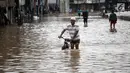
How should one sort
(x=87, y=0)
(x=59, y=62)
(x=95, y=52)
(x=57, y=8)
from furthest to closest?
(x=87, y=0) < (x=57, y=8) < (x=95, y=52) < (x=59, y=62)

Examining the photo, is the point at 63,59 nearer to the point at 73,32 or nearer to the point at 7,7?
the point at 73,32

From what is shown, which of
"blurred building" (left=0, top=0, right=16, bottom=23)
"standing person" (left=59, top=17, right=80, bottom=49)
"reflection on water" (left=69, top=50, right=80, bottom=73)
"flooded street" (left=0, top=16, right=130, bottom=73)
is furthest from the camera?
"blurred building" (left=0, top=0, right=16, bottom=23)

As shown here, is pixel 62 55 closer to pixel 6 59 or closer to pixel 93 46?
pixel 6 59

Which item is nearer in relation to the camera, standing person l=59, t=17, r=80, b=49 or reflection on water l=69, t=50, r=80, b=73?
reflection on water l=69, t=50, r=80, b=73

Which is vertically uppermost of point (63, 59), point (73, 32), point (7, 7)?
point (73, 32)

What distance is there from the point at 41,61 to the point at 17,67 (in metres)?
1.80

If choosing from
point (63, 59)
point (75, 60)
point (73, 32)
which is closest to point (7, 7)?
point (73, 32)

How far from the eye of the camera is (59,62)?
1625 centimetres

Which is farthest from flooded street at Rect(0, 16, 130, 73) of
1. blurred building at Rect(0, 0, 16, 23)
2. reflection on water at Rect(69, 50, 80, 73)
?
blurred building at Rect(0, 0, 16, 23)

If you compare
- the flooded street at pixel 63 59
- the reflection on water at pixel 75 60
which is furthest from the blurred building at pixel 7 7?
the reflection on water at pixel 75 60

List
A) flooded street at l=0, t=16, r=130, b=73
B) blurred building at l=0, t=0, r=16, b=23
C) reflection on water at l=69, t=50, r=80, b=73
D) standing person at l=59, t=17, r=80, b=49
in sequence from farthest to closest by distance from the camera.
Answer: blurred building at l=0, t=0, r=16, b=23 < standing person at l=59, t=17, r=80, b=49 < reflection on water at l=69, t=50, r=80, b=73 < flooded street at l=0, t=16, r=130, b=73

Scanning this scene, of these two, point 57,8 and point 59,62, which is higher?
point 59,62

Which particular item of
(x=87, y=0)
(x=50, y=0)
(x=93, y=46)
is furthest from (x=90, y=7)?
(x=93, y=46)

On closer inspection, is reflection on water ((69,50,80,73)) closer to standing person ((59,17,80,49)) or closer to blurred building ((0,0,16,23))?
standing person ((59,17,80,49))
